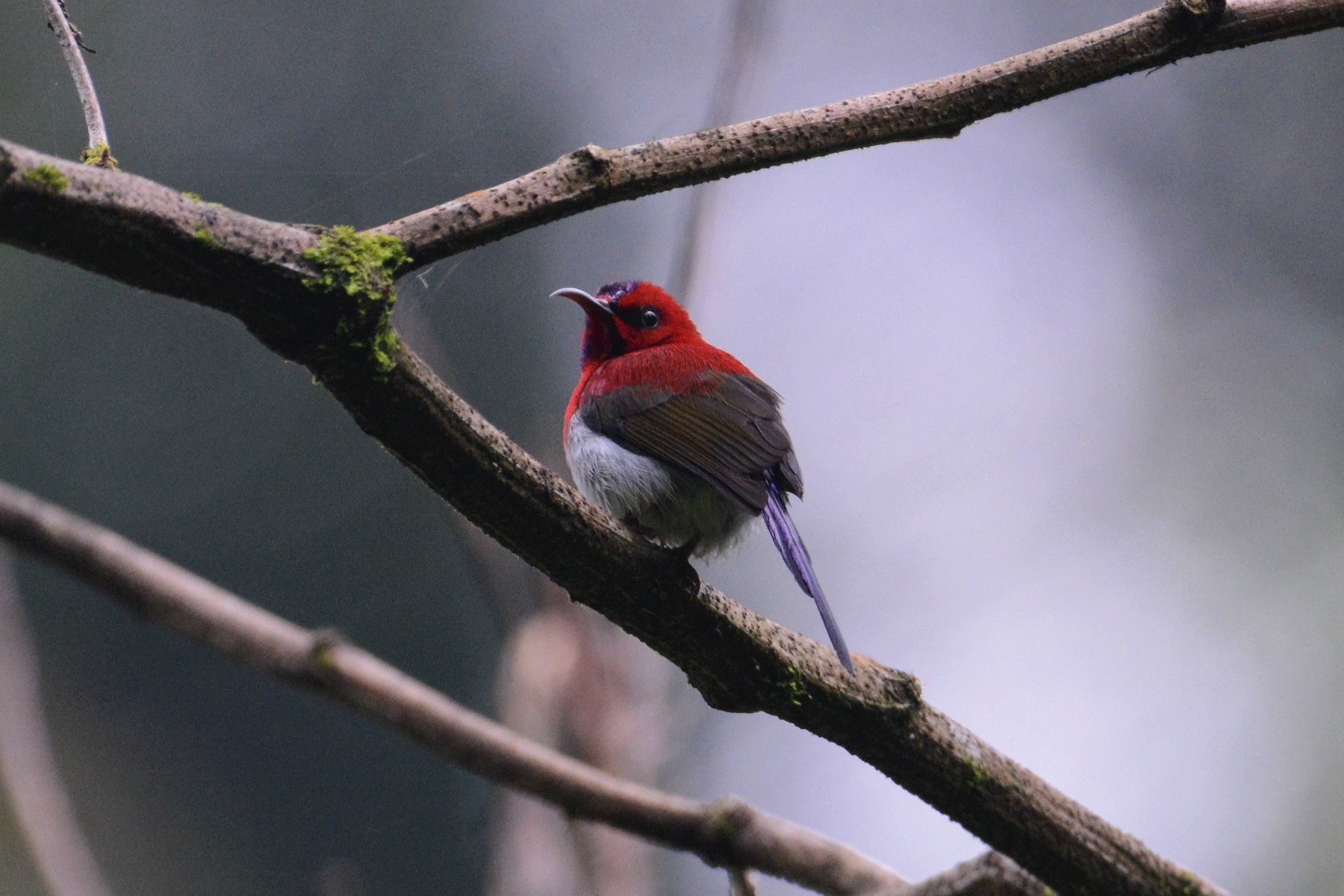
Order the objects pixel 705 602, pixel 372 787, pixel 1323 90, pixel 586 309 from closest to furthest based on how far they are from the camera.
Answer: pixel 705 602 → pixel 586 309 → pixel 372 787 → pixel 1323 90

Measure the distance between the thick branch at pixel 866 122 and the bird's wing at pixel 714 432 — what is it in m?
0.83

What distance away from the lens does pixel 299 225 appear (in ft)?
5.01

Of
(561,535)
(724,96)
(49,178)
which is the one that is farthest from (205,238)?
(724,96)

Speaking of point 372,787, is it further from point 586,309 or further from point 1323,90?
point 1323,90

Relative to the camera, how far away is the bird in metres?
2.59

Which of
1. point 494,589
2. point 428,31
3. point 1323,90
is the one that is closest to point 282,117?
point 428,31

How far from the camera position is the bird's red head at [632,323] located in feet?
11.3

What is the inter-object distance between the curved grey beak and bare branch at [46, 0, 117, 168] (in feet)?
5.19

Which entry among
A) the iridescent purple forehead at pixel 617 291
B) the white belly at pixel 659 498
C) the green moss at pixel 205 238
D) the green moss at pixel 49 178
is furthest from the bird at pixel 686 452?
the green moss at pixel 49 178

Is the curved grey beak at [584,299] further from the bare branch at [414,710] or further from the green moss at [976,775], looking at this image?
the green moss at [976,775]

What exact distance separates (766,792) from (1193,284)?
5618 mm

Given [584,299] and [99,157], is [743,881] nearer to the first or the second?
[584,299]

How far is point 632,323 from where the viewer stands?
3.48 meters

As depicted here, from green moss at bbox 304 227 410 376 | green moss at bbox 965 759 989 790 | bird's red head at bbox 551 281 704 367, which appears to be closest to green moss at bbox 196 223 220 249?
green moss at bbox 304 227 410 376
